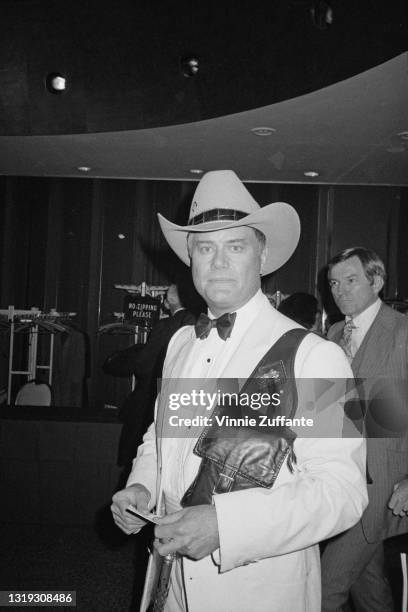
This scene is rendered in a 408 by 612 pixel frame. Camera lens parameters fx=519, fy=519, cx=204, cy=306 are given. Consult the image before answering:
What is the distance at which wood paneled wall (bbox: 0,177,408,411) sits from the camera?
6988 mm

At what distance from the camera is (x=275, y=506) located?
1110 millimetres

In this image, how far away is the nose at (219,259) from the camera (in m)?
1.47

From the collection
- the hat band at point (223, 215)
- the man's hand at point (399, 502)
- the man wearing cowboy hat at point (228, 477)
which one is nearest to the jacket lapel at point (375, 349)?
the man's hand at point (399, 502)

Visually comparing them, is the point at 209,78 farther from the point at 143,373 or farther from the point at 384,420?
the point at 384,420

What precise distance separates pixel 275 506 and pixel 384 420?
4.16 feet

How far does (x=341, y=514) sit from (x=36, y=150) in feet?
18.7

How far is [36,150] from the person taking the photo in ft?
19.4

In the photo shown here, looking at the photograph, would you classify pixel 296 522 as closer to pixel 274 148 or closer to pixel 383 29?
pixel 383 29

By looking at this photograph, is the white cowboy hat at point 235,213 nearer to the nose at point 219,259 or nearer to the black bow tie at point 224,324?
the nose at point 219,259

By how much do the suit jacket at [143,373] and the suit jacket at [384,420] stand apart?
39.8 inches

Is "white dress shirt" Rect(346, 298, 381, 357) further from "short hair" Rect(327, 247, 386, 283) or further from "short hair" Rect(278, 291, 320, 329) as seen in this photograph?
"short hair" Rect(278, 291, 320, 329)

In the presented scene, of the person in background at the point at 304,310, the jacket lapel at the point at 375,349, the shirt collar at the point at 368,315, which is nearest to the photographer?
the jacket lapel at the point at 375,349

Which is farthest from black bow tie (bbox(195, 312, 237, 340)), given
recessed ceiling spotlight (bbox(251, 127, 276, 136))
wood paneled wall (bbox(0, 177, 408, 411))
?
wood paneled wall (bbox(0, 177, 408, 411))

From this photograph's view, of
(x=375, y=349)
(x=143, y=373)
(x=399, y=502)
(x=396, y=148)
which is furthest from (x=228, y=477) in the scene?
(x=396, y=148)
